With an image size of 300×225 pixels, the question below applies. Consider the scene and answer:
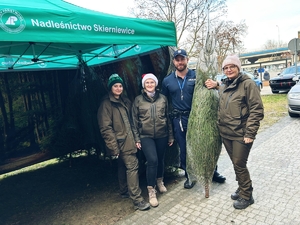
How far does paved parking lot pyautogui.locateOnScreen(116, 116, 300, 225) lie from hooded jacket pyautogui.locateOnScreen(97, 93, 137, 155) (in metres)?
0.90

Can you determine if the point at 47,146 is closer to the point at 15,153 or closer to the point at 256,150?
the point at 15,153

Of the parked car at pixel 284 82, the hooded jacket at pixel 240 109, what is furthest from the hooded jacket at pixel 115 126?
the parked car at pixel 284 82

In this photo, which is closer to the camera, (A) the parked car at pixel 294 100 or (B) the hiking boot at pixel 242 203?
(B) the hiking boot at pixel 242 203

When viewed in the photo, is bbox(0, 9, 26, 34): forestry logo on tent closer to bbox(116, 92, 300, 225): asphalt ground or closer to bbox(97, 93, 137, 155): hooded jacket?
bbox(97, 93, 137, 155): hooded jacket

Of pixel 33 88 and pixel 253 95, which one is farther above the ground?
pixel 33 88

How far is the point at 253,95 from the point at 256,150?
287 centimetres

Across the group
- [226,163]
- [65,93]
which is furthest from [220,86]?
[65,93]

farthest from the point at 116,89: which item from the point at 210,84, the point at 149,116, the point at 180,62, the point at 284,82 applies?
the point at 284,82

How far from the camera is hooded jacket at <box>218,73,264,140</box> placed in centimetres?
267

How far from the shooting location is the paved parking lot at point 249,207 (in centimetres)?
281

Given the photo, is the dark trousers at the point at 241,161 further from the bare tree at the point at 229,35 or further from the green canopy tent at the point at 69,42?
the bare tree at the point at 229,35

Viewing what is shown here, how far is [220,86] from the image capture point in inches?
124

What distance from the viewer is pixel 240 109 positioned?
279 centimetres

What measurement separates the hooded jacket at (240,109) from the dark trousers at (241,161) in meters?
0.10
